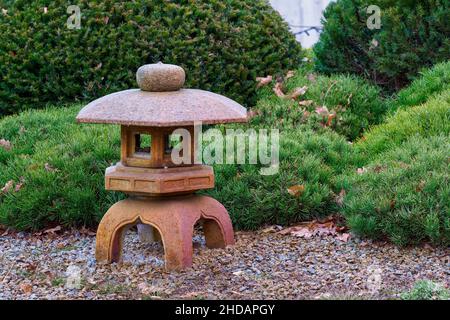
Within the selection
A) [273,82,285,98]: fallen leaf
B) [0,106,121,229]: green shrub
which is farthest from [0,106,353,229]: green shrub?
[273,82,285,98]: fallen leaf

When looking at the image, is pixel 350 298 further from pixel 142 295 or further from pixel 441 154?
pixel 441 154

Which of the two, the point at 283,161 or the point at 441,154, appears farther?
the point at 283,161

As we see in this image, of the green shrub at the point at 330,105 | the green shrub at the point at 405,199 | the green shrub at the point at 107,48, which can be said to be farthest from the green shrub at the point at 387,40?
the green shrub at the point at 405,199

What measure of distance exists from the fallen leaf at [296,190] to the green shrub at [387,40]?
8.27ft

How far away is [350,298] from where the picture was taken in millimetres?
4578

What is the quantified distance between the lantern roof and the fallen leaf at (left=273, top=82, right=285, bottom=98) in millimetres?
2305

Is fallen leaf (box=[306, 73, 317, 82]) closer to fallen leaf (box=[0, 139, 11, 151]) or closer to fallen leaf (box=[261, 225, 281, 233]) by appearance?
fallen leaf (box=[261, 225, 281, 233])

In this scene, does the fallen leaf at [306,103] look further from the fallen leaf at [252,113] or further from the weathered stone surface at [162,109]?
the weathered stone surface at [162,109]

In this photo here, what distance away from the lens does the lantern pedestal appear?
202 inches

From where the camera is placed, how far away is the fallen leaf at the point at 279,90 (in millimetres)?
7551

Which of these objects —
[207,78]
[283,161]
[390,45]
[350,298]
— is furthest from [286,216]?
[390,45]

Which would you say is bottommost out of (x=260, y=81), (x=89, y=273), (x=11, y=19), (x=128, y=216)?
(x=89, y=273)

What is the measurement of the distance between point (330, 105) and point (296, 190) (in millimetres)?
1785

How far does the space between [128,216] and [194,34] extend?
276 centimetres
